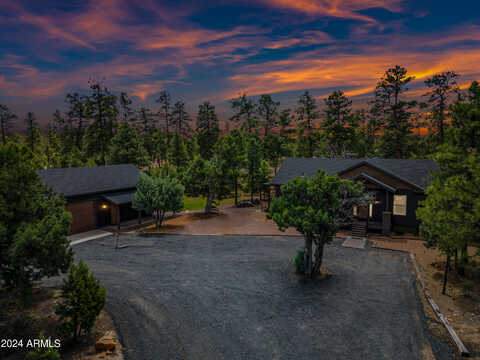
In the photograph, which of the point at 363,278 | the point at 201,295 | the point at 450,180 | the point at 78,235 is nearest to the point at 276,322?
the point at 201,295

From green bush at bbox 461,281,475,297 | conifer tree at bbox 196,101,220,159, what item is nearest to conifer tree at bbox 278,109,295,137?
conifer tree at bbox 196,101,220,159

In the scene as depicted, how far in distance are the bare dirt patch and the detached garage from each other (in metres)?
24.4

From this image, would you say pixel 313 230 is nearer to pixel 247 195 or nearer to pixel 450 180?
pixel 450 180

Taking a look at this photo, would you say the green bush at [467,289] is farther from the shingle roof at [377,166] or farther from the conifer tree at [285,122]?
the conifer tree at [285,122]

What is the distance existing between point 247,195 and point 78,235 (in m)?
28.4

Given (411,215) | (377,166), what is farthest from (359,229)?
(377,166)

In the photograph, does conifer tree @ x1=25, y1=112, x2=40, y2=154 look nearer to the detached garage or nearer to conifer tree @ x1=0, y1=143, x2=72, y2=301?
the detached garage

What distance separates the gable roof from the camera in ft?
86.4

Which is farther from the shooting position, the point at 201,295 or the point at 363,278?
the point at 363,278

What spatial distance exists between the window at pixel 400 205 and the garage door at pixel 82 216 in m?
28.3

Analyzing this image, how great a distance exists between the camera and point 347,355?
9523mm

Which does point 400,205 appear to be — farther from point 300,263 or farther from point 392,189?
point 300,263

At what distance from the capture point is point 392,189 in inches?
982

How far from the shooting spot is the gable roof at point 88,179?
86.4 feet
